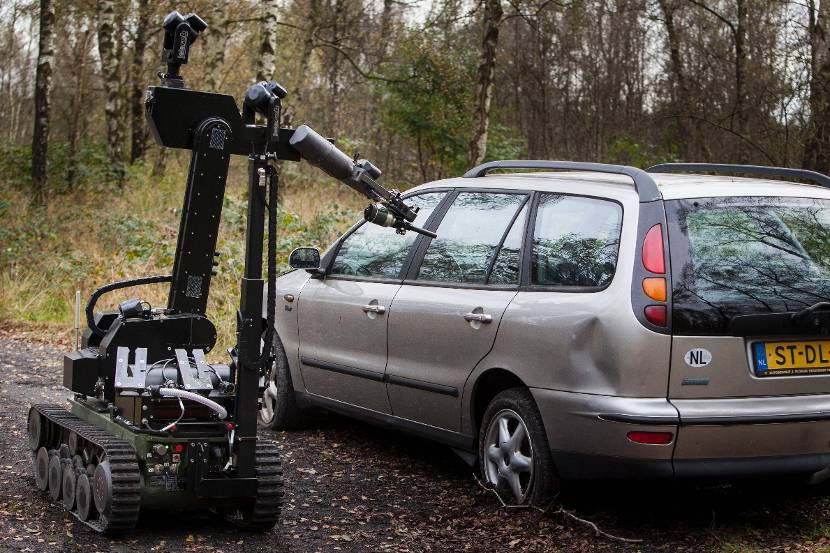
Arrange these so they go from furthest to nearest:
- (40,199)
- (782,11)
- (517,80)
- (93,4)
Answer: (517,80) < (93,4) < (40,199) < (782,11)

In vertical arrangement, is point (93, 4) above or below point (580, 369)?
above

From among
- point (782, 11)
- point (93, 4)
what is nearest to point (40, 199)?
point (93, 4)

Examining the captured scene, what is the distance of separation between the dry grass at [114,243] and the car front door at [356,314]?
4.30m

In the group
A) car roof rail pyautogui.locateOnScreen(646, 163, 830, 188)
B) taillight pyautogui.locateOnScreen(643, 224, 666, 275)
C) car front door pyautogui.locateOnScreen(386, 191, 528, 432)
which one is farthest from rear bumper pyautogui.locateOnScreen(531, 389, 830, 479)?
car roof rail pyautogui.locateOnScreen(646, 163, 830, 188)

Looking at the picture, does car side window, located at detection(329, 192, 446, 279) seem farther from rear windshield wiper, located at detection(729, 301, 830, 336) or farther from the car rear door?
rear windshield wiper, located at detection(729, 301, 830, 336)

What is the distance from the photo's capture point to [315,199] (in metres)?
19.3

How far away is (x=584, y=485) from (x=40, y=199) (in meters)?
18.5

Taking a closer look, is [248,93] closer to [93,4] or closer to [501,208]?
[501,208]

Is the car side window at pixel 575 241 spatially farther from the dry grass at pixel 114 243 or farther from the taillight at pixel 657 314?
the dry grass at pixel 114 243

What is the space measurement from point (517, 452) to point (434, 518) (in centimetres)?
54

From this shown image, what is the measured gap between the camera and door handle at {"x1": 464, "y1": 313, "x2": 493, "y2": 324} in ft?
17.9

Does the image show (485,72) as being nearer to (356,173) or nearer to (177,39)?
(177,39)

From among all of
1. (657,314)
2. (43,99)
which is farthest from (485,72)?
(657,314)

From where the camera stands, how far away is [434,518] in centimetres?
542
